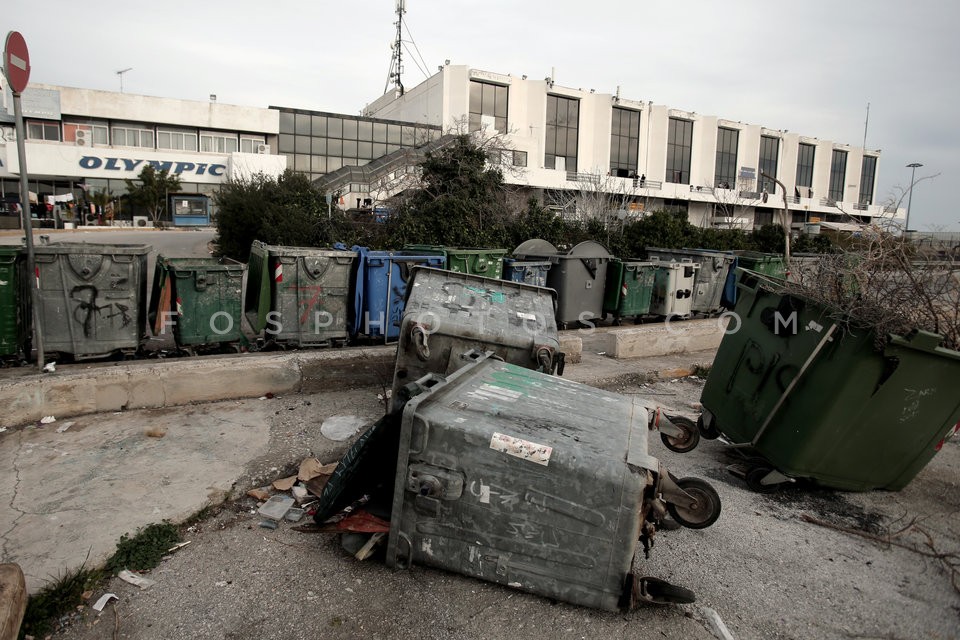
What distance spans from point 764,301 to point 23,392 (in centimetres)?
614

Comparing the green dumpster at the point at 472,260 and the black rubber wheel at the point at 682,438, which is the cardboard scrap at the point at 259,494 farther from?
the green dumpster at the point at 472,260

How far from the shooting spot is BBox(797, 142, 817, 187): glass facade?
5455cm

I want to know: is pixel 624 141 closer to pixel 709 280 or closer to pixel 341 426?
pixel 709 280

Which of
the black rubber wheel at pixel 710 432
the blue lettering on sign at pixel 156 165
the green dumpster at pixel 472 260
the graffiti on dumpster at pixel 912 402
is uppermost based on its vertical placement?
the blue lettering on sign at pixel 156 165

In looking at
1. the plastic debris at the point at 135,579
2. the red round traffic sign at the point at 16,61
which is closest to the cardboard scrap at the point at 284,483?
the plastic debris at the point at 135,579

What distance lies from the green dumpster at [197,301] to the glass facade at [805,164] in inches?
2381

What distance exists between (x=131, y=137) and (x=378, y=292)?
130 feet

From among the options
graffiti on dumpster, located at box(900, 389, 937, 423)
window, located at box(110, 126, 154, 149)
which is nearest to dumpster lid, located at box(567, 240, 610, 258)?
graffiti on dumpster, located at box(900, 389, 937, 423)

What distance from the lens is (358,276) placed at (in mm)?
7180

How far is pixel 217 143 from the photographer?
3928cm

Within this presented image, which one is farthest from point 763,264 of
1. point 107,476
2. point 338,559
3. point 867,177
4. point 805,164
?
point 867,177

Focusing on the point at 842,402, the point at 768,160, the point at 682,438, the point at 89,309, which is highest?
the point at 768,160

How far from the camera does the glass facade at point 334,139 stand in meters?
36.5

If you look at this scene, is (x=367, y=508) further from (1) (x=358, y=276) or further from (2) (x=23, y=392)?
(1) (x=358, y=276)
